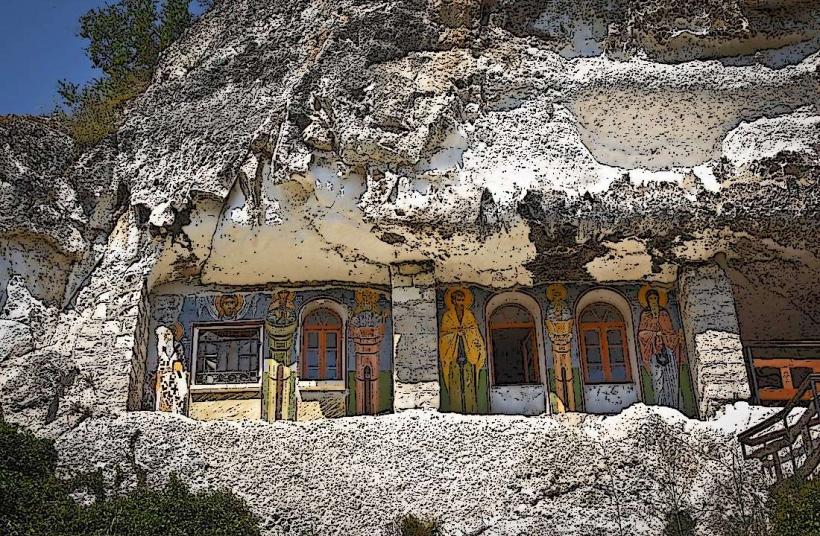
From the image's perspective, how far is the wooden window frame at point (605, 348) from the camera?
14438 mm

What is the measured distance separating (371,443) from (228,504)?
6.70 feet

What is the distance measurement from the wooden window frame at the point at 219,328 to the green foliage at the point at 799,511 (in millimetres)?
7455

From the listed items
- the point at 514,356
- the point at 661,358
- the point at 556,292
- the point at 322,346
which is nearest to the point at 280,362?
the point at 322,346

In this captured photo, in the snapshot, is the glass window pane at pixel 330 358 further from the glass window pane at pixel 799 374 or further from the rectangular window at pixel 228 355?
the glass window pane at pixel 799 374

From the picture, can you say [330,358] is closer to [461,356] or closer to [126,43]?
[461,356]

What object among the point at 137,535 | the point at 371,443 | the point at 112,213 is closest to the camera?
the point at 137,535

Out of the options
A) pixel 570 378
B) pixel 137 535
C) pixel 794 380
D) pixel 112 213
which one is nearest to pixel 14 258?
pixel 112 213

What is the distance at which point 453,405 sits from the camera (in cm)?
1401

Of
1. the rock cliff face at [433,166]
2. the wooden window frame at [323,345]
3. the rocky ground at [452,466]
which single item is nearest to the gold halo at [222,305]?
the rock cliff face at [433,166]

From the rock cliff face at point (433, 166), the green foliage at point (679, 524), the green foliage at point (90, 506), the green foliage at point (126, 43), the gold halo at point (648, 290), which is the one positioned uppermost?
the green foliage at point (126, 43)

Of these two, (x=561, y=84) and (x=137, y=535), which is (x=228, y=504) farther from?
(x=561, y=84)

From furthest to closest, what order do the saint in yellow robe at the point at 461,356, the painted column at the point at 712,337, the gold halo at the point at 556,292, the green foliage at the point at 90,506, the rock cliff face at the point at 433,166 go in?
the gold halo at the point at 556,292, the saint in yellow robe at the point at 461,356, the rock cliff face at the point at 433,166, the painted column at the point at 712,337, the green foliage at the point at 90,506

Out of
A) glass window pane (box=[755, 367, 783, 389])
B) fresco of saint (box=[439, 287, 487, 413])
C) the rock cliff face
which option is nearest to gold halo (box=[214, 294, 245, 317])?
the rock cliff face

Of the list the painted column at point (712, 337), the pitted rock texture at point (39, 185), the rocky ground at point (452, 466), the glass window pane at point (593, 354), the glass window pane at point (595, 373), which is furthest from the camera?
the glass window pane at point (593, 354)
